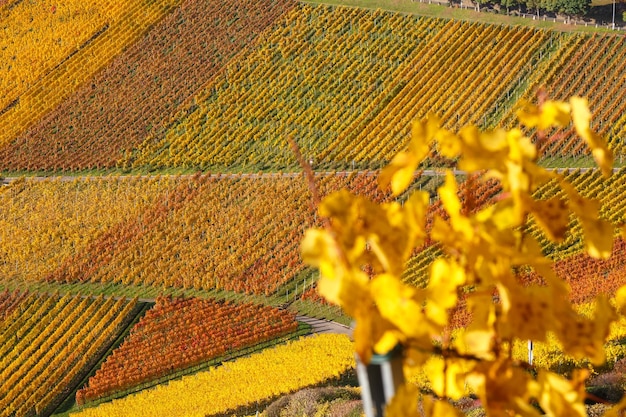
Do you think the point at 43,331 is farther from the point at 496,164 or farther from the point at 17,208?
the point at 496,164

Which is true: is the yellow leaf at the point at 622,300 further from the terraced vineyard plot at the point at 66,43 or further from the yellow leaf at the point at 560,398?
the terraced vineyard plot at the point at 66,43

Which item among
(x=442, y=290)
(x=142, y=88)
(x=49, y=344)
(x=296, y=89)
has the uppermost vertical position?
(x=142, y=88)

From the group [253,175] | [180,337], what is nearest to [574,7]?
[253,175]

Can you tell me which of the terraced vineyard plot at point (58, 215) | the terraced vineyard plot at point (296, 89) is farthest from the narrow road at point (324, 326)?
the terraced vineyard plot at point (296, 89)

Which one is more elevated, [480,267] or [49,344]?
[49,344]

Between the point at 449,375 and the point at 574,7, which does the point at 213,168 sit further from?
the point at 449,375

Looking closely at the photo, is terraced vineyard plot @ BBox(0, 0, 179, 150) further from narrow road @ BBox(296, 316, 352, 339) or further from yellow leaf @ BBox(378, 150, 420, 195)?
yellow leaf @ BBox(378, 150, 420, 195)

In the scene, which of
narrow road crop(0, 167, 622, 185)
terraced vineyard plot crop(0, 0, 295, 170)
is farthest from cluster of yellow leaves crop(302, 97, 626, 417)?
terraced vineyard plot crop(0, 0, 295, 170)
